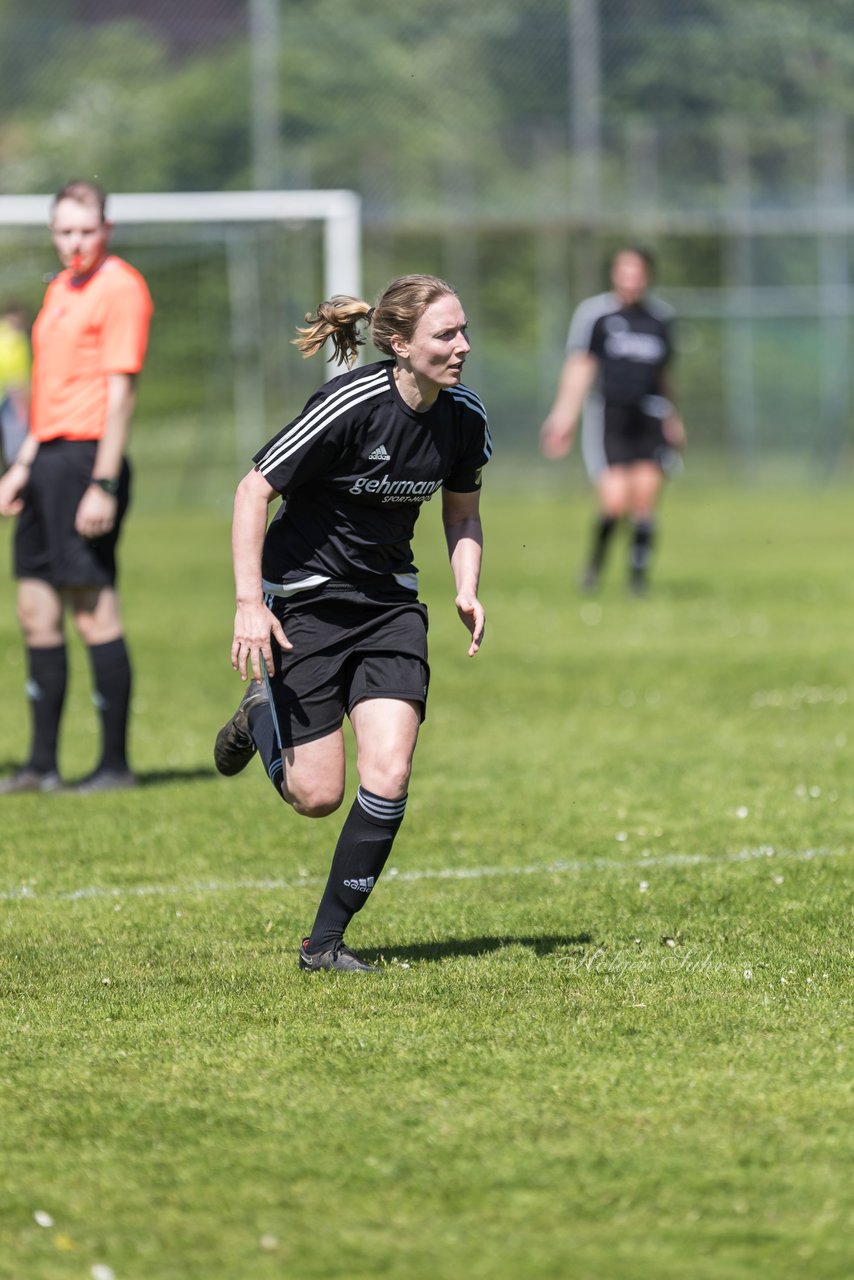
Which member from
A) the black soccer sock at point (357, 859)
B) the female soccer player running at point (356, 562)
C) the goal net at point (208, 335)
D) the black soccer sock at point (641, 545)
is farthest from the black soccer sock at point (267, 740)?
the goal net at point (208, 335)

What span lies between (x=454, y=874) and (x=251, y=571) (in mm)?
1909

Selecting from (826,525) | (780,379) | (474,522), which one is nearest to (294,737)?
(474,522)

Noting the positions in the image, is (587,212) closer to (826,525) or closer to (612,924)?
(826,525)

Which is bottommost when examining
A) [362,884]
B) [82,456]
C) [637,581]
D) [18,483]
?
[362,884]

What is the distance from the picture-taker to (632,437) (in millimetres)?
15758

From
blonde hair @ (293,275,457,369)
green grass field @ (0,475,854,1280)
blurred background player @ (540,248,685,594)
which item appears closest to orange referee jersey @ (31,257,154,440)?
green grass field @ (0,475,854,1280)

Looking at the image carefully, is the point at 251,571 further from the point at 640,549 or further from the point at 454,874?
the point at 640,549

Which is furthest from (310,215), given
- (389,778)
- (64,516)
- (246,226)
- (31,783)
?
(246,226)

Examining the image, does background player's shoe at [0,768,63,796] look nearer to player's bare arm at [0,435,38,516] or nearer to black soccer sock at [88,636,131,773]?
black soccer sock at [88,636,131,773]

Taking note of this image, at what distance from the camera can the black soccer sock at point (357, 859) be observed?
5.47 meters

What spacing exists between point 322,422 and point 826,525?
56.9 feet

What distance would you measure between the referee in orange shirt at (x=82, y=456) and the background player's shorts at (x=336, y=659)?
2.63 m

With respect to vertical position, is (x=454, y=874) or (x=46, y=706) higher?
(x=46, y=706)

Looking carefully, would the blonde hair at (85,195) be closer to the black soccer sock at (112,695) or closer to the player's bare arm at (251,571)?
the black soccer sock at (112,695)
